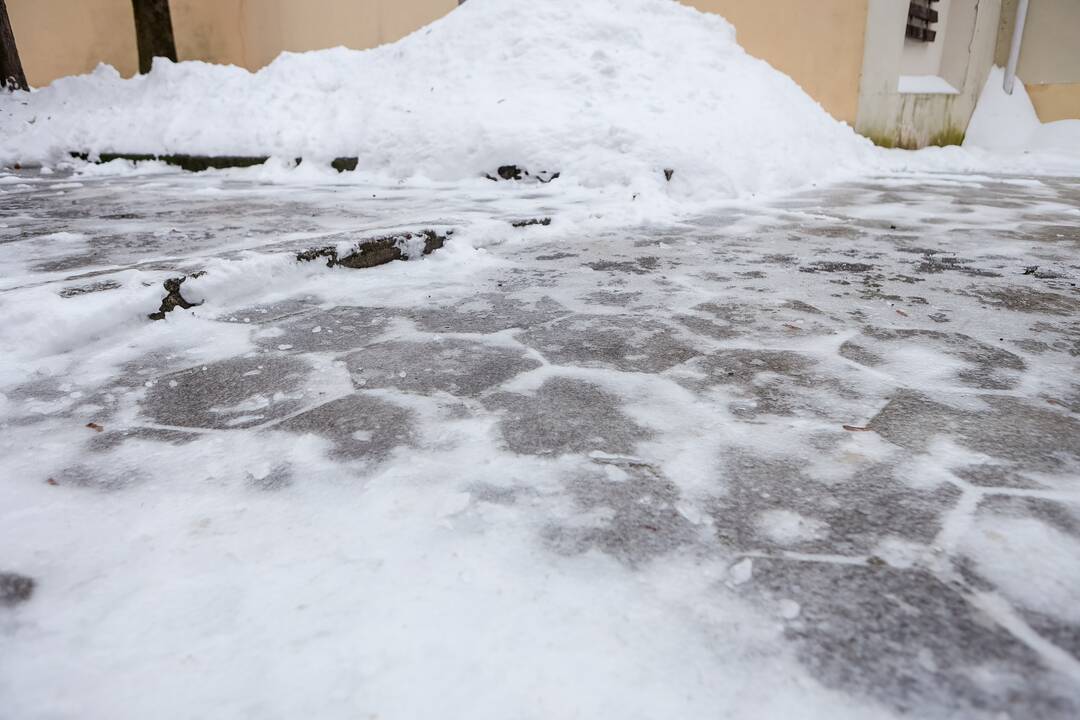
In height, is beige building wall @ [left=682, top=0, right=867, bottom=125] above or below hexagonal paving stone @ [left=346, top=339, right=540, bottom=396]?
above

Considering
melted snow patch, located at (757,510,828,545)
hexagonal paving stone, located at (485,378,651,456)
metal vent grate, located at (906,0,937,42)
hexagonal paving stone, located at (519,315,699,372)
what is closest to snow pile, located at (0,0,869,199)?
hexagonal paving stone, located at (519,315,699,372)

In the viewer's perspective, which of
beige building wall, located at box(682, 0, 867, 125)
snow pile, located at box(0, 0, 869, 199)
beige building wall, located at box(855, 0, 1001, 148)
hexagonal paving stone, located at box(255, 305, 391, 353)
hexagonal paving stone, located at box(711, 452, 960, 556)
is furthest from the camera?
beige building wall, located at box(855, 0, 1001, 148)

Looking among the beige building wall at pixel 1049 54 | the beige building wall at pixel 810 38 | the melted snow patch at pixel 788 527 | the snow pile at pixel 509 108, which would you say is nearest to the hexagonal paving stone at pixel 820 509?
the melted snow patch at pixel 788 527

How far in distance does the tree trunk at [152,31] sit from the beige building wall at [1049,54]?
36.8ft

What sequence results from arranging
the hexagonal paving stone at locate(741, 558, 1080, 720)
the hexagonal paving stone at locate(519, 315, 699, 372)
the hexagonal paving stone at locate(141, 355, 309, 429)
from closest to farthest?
the hexagonal paving stone at locate(741, 558, 1080, 720) < the hexagonal paving stone at locate(141, 355, 309, 429) < the hexagonal paving stone at locate(519, 315, 699, 372)

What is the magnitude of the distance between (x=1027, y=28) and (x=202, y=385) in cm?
1256

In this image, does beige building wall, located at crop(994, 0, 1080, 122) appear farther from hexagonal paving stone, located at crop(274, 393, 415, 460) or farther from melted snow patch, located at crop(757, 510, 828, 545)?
hexagonal paving stone, located at crop(274, 393, 415, 460)

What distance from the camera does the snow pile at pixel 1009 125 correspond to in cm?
968

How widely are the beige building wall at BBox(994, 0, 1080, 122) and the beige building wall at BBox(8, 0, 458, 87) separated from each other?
29.4 feet

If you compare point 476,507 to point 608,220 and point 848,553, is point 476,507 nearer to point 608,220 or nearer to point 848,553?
point 848,553

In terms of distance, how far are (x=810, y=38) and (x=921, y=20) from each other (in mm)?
2042

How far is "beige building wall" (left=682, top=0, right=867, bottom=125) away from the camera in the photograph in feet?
25.1

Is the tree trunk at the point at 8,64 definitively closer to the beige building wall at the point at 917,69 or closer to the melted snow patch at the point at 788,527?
the melted snow patch at the point at 788,527

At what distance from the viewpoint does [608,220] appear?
3654 millimetres
